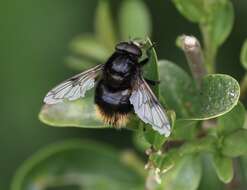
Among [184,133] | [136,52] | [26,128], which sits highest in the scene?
[136,52]

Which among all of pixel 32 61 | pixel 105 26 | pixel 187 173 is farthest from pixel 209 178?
pixel 32 61

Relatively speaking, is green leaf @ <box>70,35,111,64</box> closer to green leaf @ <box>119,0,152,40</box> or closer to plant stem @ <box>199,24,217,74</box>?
green leaf @ <box>119,0,152,40</box>

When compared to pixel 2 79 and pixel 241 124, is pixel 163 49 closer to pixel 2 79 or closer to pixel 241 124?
pixel 2 79

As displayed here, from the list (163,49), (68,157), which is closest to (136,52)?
(68,157)

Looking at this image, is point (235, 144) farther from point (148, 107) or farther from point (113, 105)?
point (113, 105)

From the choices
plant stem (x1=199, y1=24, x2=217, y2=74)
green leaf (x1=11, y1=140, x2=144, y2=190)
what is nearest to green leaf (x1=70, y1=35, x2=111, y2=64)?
green leaf (x1=11, y1=140, x2=144, y2=190)

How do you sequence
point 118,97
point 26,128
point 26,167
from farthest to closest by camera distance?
point 26,128, point 26,167, point 118,97

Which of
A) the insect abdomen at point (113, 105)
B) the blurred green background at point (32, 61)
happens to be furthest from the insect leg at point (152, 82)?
the blurred green background at point (32, 61)

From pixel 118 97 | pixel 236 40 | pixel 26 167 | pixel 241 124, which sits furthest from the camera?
pixel 236 40
